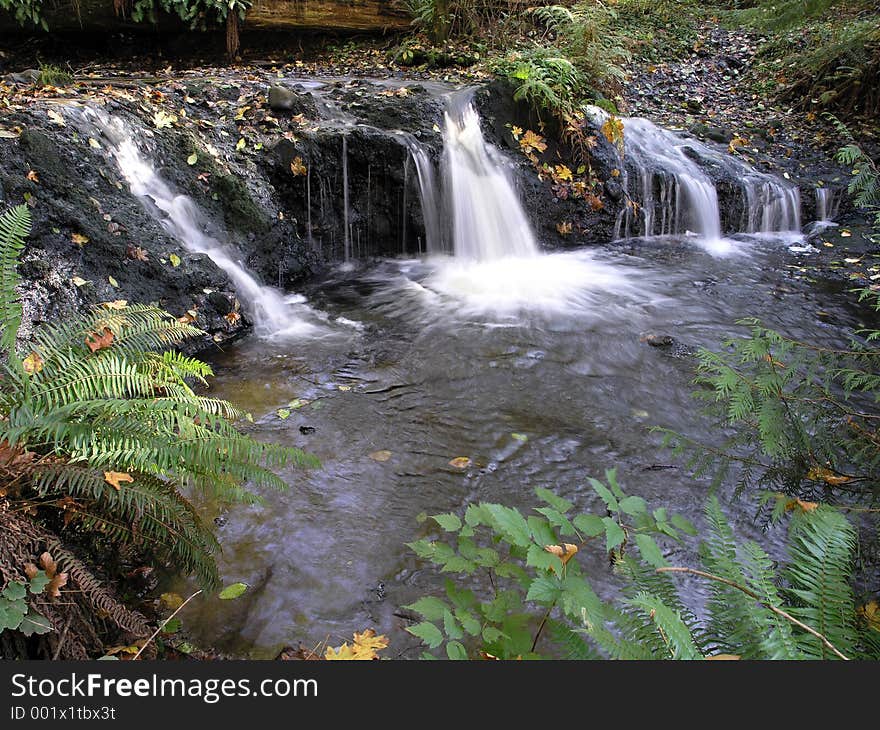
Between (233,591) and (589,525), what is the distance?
205cm

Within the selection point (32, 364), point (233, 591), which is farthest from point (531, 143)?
point (233, 591)

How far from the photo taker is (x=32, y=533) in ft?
7.48

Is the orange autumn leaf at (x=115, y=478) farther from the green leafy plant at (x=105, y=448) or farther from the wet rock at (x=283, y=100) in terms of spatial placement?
the wet rock at (x=283, y=100)

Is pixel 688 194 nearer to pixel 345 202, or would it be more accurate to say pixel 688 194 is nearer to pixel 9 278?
pixel 345 202

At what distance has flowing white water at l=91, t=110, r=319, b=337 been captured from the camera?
618 centimetres

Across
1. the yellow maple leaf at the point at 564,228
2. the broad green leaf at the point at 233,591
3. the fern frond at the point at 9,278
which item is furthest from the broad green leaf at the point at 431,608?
the yellow maple leaf at the point at 564,228

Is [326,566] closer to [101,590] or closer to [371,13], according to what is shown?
[101,590]

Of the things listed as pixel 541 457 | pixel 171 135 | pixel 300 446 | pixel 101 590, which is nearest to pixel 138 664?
pixel 101 590

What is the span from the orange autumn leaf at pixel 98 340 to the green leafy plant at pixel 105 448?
0.13 feet

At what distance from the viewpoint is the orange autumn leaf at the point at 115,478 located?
243 centimetres

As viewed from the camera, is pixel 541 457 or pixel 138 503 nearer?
pixel 138 503

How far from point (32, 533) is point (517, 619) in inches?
71.3

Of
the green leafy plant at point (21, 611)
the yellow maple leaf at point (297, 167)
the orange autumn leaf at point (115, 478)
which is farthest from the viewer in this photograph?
the yellow maple leaf at point (297, 167)

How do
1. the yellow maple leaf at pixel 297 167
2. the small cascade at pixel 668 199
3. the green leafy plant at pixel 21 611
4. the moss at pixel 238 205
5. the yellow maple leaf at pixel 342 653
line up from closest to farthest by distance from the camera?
the green leafy plant at pixel 21 611 → the yellow maple leaf at pixel 342 653 → the moss at pixel 238 205 → the yellow maple leaf at pixel 297 167 → the small cascade at pixel 668 199
